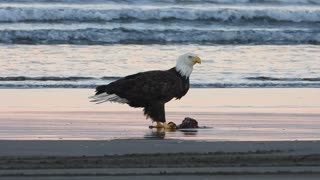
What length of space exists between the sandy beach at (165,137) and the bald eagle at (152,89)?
0.78ft

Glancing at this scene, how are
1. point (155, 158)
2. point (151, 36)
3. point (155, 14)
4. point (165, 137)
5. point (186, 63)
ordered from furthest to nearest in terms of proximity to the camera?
point (155, 14)
point (151, 36)
point (186, 63)
point (165, 137)
point (155, 158)

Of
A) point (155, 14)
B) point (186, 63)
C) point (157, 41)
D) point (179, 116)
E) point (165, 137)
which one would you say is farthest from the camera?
point (155, 14)

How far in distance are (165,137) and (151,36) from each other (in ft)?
54.9

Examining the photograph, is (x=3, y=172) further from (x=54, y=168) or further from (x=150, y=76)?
(x=150, y=76)

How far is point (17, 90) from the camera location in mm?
15430

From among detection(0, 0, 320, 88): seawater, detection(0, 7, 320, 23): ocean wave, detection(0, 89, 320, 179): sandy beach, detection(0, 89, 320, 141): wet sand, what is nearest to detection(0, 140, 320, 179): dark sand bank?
detection(0, 89, 320, 179): sandy beach

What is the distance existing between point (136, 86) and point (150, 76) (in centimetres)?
19

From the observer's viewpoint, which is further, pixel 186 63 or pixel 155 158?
pixel 186 63

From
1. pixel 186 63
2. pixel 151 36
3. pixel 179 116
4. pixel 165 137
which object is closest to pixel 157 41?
pixel 151 36

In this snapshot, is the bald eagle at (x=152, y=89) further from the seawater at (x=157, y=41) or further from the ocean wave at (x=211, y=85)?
the seawater at (x=157, y=41)

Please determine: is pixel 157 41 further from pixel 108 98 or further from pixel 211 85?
pixel 108 98

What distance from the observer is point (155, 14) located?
3256 cm

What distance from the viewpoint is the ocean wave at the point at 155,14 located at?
31.2 metres

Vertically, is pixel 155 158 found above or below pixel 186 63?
below
